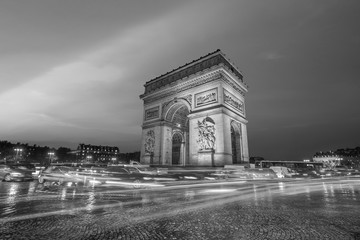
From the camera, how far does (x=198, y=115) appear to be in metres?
24.5

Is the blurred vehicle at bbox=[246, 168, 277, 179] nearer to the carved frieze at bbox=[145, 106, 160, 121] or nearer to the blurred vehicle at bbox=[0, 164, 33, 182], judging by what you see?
the carved frieze at bbox=[145, 106, 160, 121]

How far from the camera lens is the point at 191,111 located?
25.4 meters

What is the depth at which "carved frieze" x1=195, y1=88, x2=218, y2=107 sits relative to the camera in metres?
23.8

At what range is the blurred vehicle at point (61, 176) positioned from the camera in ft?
33.6

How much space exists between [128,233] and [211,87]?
885 inches

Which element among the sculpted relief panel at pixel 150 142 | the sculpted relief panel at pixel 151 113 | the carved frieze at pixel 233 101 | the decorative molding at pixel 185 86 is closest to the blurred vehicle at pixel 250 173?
the carved frieze at pixel 233 101

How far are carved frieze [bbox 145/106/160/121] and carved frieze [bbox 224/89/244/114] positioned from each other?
399 inches

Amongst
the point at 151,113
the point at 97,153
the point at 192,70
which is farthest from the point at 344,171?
→ the point at 97,153

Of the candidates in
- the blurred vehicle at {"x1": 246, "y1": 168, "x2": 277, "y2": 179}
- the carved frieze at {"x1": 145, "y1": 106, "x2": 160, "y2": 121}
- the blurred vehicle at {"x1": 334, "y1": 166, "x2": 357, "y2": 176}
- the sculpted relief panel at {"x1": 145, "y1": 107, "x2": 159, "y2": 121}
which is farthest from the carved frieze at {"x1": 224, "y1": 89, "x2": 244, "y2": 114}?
the blurred vehicle at {"x1": 334, "y1": 166, "x2": 357, "y2": 176}

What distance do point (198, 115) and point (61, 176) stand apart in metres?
16.5

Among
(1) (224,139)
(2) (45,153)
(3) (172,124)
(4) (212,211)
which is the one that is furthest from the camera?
(2) (45,153)

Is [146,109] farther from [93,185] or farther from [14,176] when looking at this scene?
[93,185]

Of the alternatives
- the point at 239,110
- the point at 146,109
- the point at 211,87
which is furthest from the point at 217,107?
the point at 146,109

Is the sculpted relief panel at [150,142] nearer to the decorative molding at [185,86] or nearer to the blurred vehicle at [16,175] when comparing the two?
the decorative molding at [185,86]
